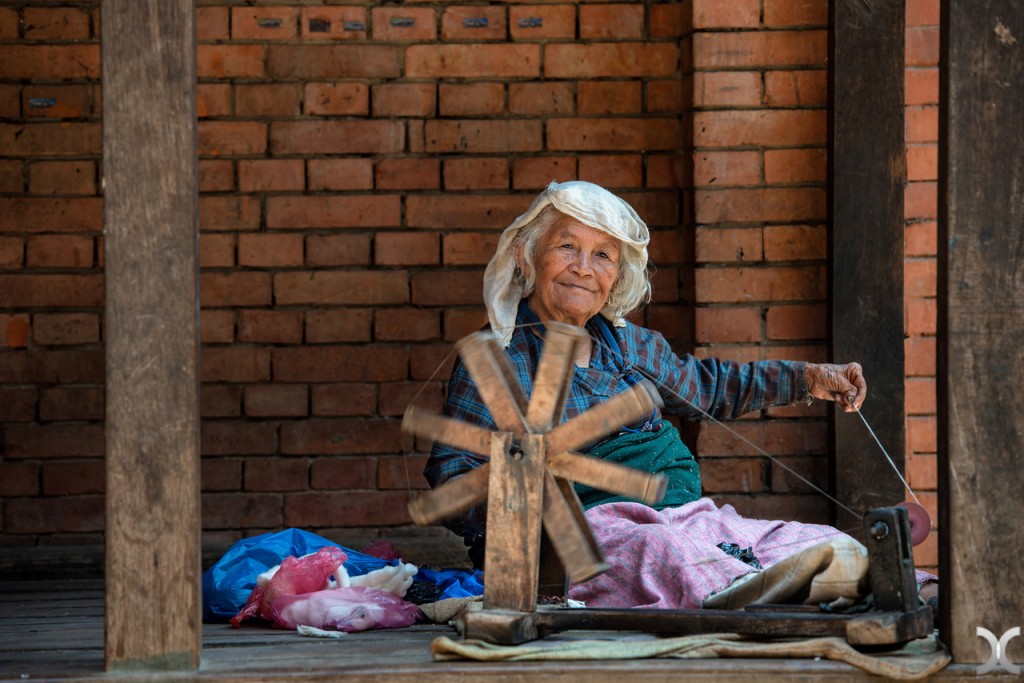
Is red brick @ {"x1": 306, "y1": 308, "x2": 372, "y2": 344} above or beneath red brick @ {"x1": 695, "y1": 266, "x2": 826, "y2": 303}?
beneath

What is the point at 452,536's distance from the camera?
4480 mm

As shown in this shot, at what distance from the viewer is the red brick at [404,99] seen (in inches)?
173

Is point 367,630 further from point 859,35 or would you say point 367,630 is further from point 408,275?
point 859,35

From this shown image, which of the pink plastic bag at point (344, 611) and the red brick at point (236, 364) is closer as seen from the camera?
the pink plastic bag at point (344, 611)

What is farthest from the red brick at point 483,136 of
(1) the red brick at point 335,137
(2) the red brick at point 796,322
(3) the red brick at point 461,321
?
(2) the red brick at point 796,322

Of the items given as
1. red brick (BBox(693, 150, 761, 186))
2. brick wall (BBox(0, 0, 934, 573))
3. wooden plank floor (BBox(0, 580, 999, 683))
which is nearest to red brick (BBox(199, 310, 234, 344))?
brick wall (BBox(0, 0, 934, 573))

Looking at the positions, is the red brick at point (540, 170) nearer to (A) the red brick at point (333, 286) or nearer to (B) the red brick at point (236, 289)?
(A) the red brick at point (333, 286)

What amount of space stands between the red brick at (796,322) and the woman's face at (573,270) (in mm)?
707

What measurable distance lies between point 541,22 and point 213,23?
A: 1083 millimetres

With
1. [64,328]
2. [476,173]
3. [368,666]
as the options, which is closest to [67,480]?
[64,328]

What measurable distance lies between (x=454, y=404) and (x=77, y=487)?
5.28ft

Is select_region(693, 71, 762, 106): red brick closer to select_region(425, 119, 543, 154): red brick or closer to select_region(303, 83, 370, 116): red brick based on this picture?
select_region(425, 119, 543, 154): red brick

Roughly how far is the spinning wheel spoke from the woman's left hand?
3.73 feet

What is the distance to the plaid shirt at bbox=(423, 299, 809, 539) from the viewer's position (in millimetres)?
3443
